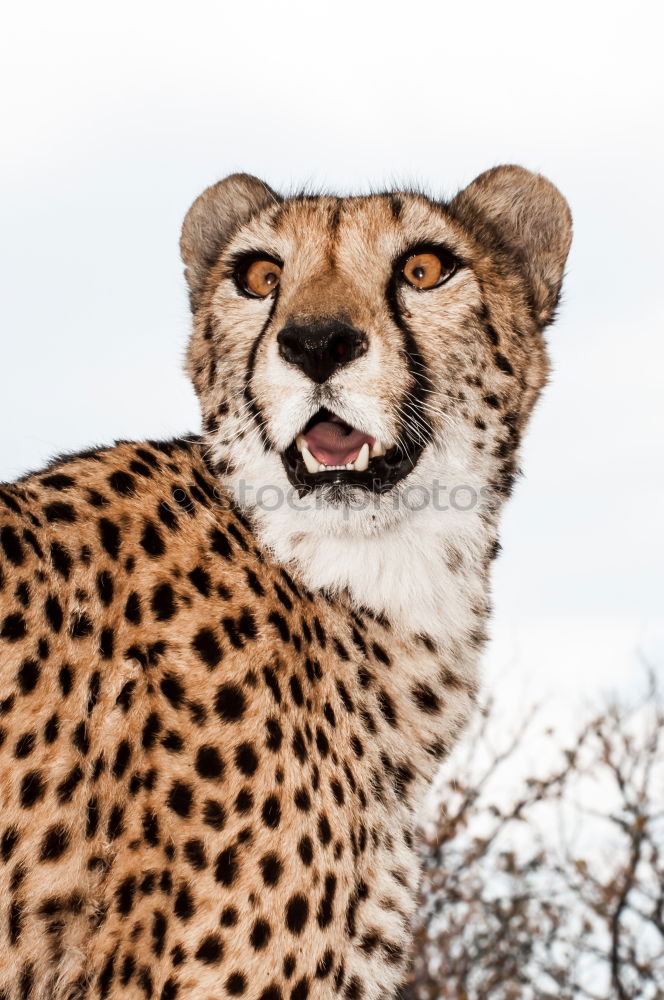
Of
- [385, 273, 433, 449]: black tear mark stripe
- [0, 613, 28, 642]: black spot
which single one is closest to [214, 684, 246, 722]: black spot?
[0, 613, 28, 642]: black spot

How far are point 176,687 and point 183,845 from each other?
0.39 metres

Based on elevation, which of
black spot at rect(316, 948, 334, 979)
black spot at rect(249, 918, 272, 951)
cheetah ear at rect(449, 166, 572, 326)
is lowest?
black spot at rect(316, 948, 334, 979)

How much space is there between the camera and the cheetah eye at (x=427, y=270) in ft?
12.0

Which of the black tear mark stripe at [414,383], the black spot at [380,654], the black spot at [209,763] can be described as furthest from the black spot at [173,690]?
the black tear mark stripe at [414,383]

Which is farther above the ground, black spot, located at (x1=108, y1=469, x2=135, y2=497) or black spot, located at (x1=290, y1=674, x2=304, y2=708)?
black spot, located at (x1=108, y1=469, x2=135, y2=497)

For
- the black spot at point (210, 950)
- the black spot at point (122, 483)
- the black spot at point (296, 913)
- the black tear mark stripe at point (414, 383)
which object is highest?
the black tear mark stripe at point (414, 383)

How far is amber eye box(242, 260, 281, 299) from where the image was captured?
3783 millimetres

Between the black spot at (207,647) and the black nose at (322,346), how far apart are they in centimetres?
72

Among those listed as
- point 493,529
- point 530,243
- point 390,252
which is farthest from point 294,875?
point 530,243

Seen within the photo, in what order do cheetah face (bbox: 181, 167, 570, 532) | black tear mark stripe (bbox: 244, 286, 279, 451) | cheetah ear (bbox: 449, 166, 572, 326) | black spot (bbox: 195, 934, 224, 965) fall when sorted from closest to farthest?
black spot (bbox: 195, 934, 224, 965) → cheetah face (bbox: 181, 167, 570, 532) → black tear mark stripe (bbox: 244, 286, 279, 451) → cheetah ear (bbox: 449, 166, 572, 326)

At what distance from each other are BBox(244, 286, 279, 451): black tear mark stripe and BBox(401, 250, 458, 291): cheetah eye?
0.40 meters

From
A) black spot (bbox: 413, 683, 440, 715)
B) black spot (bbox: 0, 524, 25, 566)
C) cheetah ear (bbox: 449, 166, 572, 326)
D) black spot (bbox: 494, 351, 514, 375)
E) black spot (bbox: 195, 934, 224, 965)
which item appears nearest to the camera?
black spot (bbox: 195, 934, 224, 965)

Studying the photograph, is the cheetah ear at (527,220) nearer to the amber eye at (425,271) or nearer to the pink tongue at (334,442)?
the amber eye at (425,271)

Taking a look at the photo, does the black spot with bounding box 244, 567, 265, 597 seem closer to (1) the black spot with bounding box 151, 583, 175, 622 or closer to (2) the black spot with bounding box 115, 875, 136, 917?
(1) the black spot with bounding box 151, 583, 175, 622
